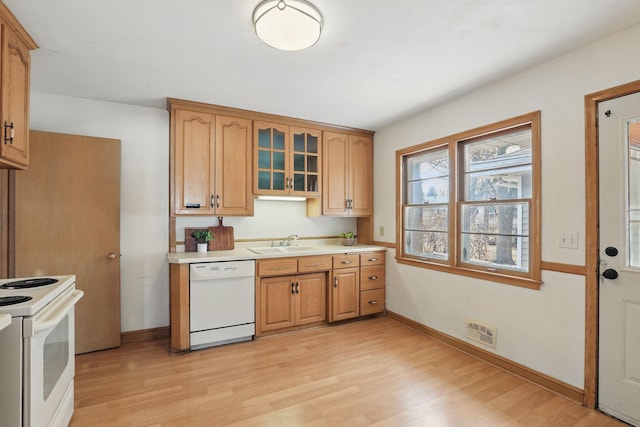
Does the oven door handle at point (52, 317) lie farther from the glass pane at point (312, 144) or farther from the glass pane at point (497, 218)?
the glass pane at point (497, 218)

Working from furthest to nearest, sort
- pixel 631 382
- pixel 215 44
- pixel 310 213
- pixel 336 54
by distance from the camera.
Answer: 1. pixel 310 213
2. pixel 336 54
3. pixel 215 44
4. pixel 631 382

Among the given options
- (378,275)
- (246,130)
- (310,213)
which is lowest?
(378,275)

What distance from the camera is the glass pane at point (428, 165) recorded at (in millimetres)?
3283

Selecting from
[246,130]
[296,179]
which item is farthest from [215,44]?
[296,179]

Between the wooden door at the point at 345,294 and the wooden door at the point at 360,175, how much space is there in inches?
31.7

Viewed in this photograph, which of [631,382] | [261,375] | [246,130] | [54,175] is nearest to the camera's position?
[631,382]

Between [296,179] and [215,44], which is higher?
[215,44]

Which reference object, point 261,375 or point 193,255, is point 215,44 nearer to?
point 193,255

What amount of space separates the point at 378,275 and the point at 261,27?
2985 mm

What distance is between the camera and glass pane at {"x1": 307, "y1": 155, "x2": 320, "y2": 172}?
376 centimetres

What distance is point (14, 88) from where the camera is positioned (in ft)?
6.31

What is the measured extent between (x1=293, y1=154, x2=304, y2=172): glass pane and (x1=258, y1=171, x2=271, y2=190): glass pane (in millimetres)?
342

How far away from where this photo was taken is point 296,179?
366cm

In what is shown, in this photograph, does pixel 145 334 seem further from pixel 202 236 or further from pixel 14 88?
pixel 14 88
